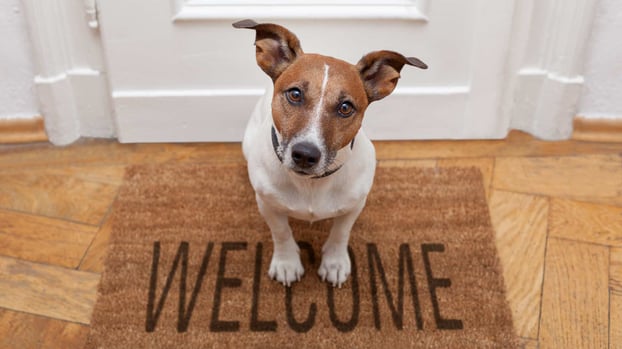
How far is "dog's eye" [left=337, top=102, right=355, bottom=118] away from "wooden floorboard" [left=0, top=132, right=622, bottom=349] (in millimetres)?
730

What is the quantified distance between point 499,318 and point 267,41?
2.92ft

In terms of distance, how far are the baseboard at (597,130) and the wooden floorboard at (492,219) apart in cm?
2

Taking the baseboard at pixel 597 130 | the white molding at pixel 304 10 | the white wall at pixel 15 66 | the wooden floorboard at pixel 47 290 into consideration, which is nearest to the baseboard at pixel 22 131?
the white wall at pixel 15 66

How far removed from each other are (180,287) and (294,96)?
0.67 meters

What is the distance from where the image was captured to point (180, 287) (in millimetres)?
1714

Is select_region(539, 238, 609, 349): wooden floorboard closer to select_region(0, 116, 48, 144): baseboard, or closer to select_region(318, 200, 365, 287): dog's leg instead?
select_region(318, 200, 365, 287): dog's leg

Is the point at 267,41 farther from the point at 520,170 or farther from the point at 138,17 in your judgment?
the point at 520,170

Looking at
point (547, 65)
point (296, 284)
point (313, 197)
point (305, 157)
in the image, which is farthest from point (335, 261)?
point (547, 65)

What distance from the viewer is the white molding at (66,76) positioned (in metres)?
1.97

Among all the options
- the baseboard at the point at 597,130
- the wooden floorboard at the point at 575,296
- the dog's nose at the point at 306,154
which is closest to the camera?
the dog's nose at the point at 306,154

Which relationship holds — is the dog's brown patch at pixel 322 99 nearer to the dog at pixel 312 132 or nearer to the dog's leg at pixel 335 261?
the dog at pixel 312 132

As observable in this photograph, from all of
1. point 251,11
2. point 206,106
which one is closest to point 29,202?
point 206,106

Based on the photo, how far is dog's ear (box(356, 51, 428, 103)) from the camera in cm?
137

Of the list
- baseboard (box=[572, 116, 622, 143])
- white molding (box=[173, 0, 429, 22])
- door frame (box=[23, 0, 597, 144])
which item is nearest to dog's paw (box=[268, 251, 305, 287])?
door frame (box=[23, 0, 597, 144])
